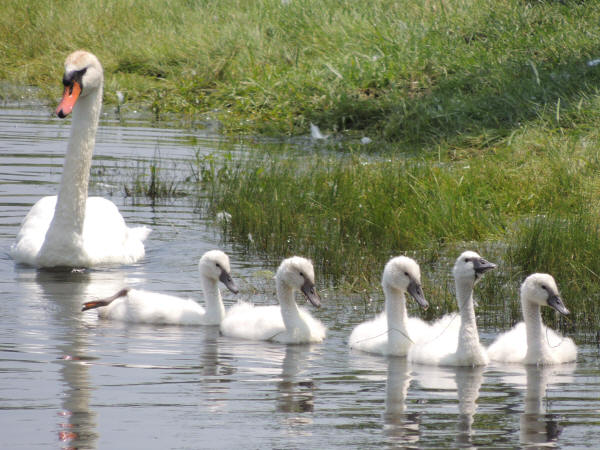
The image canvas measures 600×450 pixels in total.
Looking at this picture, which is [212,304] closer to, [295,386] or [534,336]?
[295,386]

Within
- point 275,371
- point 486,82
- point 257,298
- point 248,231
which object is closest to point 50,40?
point 486,82

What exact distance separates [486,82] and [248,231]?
5712 millimetres

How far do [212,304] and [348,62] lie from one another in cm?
888

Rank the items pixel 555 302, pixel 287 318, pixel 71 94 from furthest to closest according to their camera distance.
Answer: pixel 71 94 < pixel 287 318 < pixel 555 302

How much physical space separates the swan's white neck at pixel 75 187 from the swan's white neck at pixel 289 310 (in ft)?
8.04

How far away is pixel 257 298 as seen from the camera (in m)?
8.56

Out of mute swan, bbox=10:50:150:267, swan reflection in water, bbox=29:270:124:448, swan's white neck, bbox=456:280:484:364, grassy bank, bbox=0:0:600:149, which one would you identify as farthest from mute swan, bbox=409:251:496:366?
grassy bank, bbox=0:0:600:149

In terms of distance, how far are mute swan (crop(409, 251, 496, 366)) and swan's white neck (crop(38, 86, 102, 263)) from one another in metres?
3.30

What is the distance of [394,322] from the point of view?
727cm

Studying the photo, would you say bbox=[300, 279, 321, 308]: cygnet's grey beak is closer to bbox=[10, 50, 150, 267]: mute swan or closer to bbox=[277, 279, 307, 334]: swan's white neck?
bbox=[277, 279, 307, 334]: swan's white neck

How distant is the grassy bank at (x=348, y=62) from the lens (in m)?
14.4

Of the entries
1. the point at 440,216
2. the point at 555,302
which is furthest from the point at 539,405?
the point at 440,216

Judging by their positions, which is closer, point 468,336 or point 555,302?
point 468,336

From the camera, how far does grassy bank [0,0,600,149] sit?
1440 cm
